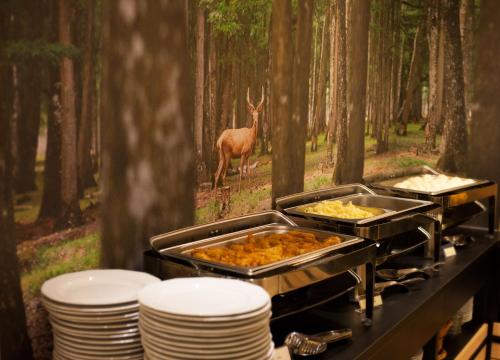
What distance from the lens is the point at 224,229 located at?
88.0 inches

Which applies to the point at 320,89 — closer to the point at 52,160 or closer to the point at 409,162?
the point at 409,162

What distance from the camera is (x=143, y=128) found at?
1.94 metres

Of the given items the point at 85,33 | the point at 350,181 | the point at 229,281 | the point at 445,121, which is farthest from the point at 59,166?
the point at 445,121

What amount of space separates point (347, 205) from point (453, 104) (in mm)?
1638

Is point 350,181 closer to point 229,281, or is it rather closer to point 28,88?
point 229,281

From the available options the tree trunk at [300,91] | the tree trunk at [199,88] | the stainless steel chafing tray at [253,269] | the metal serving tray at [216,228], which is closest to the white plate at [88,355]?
the stainless steel chafing tray at [253,269]

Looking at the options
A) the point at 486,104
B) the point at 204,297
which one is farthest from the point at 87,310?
the point at 486,104

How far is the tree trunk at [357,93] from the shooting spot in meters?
3.19

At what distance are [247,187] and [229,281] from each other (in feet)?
3.27

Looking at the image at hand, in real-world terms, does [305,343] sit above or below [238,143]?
below

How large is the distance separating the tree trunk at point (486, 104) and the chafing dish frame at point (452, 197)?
0.54 meters

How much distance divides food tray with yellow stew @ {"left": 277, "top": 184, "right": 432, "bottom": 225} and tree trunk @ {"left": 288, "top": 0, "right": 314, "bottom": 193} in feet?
0.37

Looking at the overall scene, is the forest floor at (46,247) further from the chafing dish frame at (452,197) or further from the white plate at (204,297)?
the chafing dish frame at (452,197)

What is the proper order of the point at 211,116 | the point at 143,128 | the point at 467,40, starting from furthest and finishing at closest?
1. the point at 467,40
2. the point at 211,116
3. the point at 143,128
